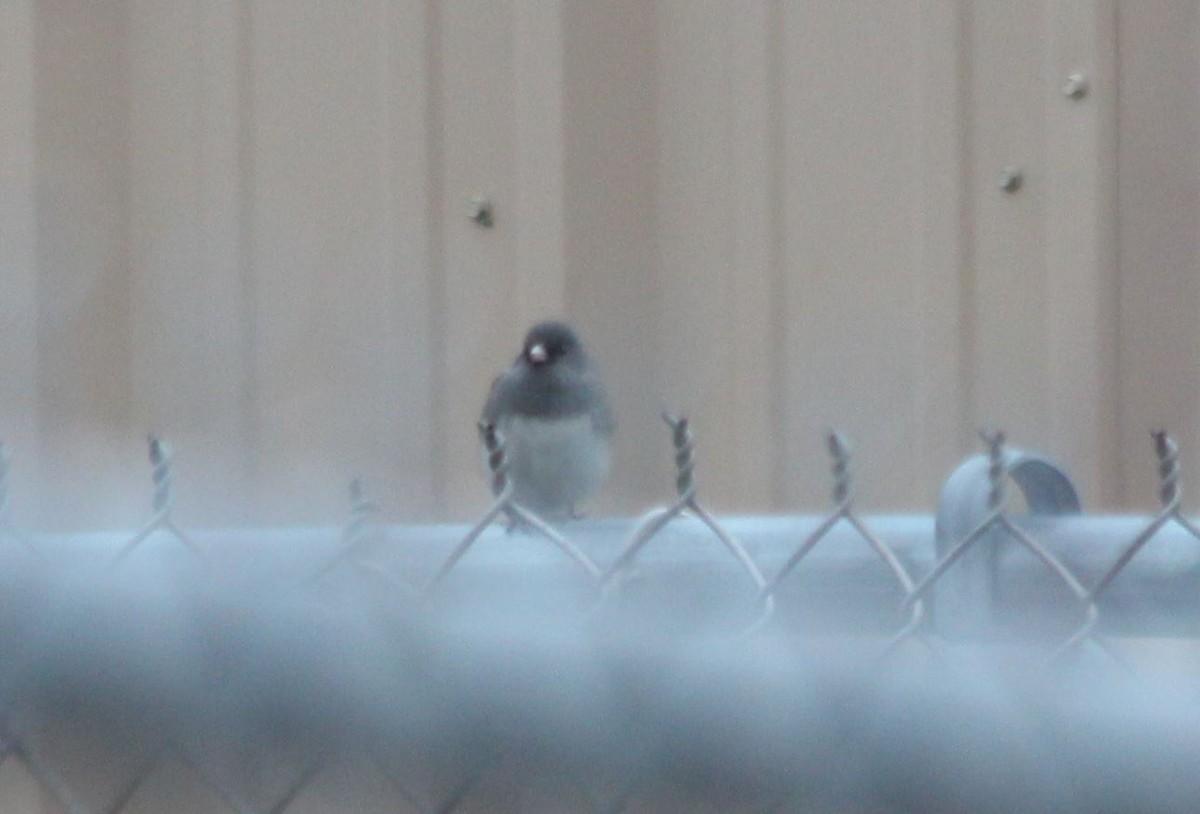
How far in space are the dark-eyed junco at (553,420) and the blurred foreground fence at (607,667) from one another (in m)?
1.64

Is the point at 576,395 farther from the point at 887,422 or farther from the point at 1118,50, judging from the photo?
the point at 1118,50

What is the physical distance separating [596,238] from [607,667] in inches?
73.4

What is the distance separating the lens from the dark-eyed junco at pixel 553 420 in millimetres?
2795

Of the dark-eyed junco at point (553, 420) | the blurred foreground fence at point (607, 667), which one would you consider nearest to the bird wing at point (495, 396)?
the dark-eyed junco at point (553, 420)

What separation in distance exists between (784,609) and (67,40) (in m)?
2.20

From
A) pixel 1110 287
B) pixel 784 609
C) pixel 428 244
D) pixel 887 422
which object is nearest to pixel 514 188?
pixel 428 244

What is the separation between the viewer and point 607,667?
0.94m

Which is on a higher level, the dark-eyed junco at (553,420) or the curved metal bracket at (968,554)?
the curved metal bracket at (968,554)

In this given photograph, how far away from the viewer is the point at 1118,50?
2.60 meters

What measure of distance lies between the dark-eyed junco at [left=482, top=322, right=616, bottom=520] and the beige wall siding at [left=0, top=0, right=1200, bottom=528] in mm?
50

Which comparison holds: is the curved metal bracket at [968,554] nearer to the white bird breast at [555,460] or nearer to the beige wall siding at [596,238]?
the beige wall siding at [596,238]

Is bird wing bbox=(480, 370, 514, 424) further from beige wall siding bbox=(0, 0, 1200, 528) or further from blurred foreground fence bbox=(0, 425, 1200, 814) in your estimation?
blurred foreground fence bbox=(0, 425, 1200, 814)

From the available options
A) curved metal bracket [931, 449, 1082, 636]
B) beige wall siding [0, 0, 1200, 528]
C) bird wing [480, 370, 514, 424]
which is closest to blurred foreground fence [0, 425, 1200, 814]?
curved metal bracket [931, 449, 1082, 636]

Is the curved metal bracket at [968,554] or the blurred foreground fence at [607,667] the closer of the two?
the blurred foreground fence at [607,667]
